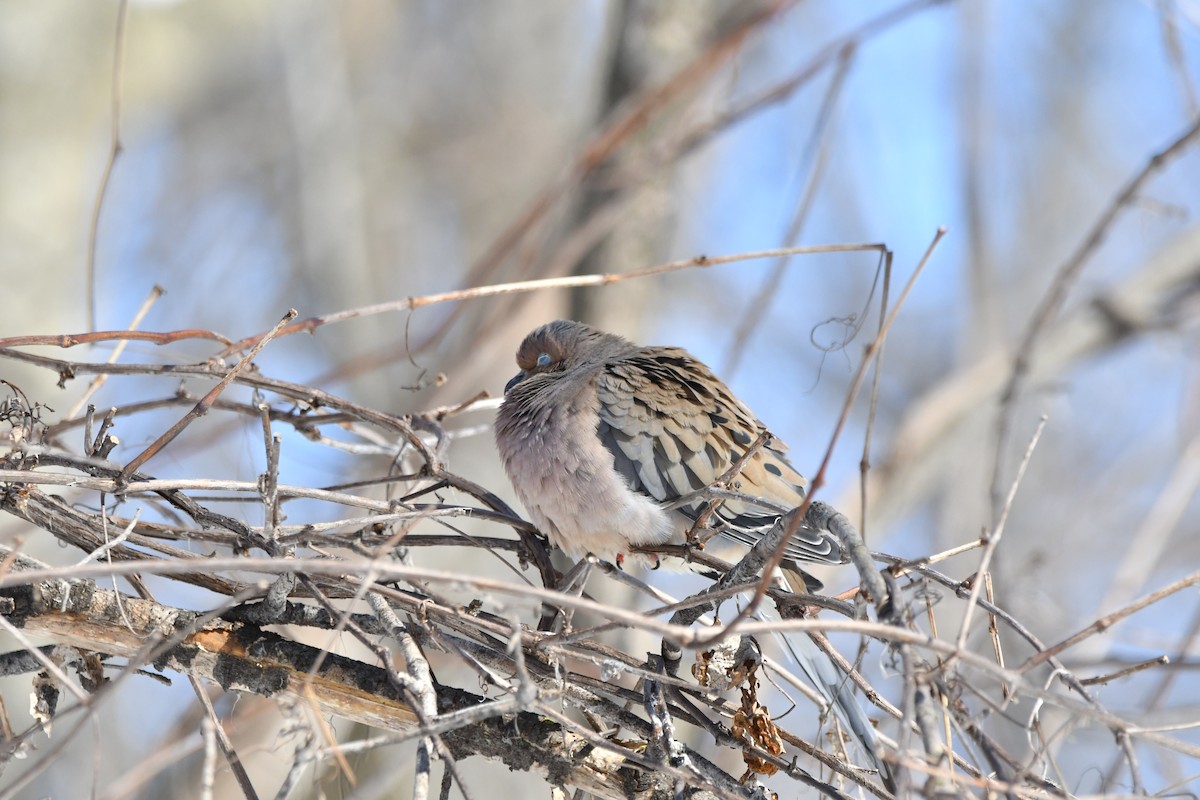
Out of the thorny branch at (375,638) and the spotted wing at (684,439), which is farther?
the spotted wing at (684,439)

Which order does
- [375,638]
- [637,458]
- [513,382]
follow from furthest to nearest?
[513,382], [637,458], [375,638]

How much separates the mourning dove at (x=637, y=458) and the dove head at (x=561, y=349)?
0.82 feet

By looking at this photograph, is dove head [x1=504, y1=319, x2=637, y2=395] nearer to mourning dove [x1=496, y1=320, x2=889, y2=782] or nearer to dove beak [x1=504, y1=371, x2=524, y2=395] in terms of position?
dove beak [x1=504, y1=371, x2=524, y2=395]

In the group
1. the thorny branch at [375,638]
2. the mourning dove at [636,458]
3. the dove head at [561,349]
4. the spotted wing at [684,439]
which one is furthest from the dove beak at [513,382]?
the thorny branch at [375,638]

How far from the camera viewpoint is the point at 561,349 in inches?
125

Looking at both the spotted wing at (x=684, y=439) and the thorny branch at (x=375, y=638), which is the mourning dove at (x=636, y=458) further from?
the thorny branch at (x=375, y=638)

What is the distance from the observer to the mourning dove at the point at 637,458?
245cm

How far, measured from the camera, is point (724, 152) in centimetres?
625

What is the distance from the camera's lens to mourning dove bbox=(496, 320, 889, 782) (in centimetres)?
245

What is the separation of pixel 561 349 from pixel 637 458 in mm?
732

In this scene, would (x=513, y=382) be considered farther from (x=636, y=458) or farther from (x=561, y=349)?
(x=636, y=458)

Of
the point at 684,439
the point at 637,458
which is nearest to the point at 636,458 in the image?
the point at 637,458

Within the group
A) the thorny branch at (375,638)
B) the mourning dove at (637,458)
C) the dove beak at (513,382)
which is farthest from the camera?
the dove beak at (513,382)

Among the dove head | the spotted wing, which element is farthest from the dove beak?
the spotted wing
